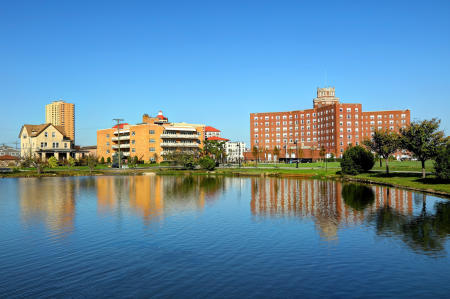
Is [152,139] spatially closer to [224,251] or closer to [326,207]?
[326,207]

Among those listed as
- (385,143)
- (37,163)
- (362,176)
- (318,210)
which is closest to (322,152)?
(385,143)

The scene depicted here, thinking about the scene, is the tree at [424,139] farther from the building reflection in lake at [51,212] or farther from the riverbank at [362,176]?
the building reflection in lake at [51,212]

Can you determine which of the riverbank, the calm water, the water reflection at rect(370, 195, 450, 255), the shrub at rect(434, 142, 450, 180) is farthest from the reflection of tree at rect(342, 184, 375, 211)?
the shrub at rect(434, 142, 450, 180)

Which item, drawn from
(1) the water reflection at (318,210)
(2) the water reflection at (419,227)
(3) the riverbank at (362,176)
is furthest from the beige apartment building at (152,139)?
(2) the water reflection at (419,227)

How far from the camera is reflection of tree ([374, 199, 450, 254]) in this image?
69.6ft

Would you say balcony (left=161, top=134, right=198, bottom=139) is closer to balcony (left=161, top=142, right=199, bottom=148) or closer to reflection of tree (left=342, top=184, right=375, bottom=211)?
balcony (left=161, top=142, right=199, bottom=148)

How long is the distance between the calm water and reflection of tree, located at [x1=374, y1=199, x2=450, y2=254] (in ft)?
0.23

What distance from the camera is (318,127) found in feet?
600

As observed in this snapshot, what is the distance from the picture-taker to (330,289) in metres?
14.5

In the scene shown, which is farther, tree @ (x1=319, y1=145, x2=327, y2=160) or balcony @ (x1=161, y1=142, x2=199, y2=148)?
tree @ (x1=319, y1=145, x2=327, y2=160)

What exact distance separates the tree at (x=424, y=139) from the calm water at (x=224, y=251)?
2168 cm

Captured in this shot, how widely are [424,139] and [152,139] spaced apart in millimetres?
99194

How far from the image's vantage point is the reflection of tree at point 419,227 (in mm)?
21219

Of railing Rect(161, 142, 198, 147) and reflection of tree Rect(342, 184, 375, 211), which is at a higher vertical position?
railing Rect(161, 142, 198, 147)
